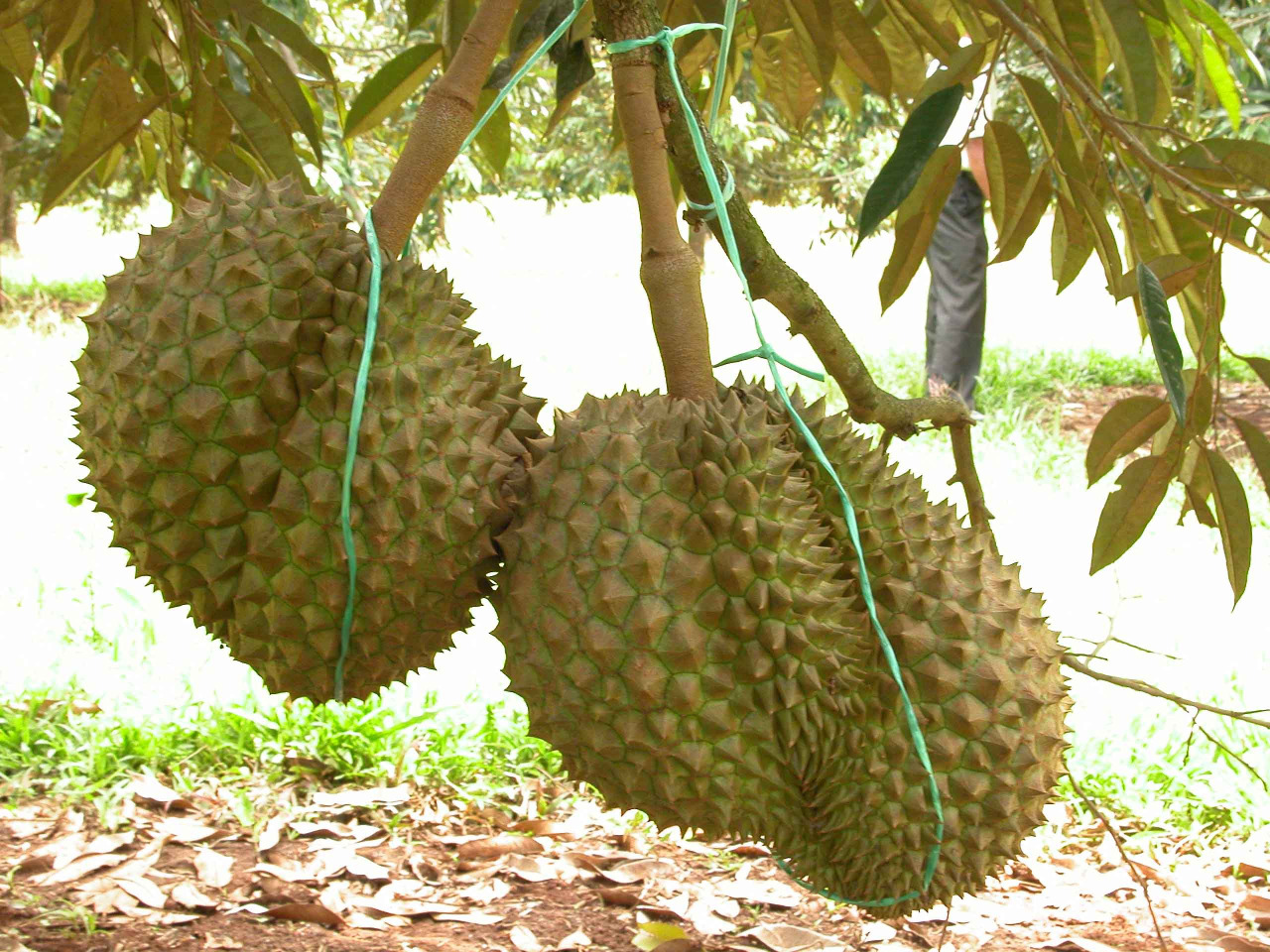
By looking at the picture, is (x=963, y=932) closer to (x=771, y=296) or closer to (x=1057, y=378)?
(x=771, y=296)

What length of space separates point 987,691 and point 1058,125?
682mm

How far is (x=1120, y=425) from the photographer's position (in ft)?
5.15

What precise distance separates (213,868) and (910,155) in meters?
1.84

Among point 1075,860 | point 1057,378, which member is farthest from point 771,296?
point 1057,378

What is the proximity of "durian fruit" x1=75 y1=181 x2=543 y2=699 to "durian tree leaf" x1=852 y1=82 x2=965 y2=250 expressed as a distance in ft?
1.60

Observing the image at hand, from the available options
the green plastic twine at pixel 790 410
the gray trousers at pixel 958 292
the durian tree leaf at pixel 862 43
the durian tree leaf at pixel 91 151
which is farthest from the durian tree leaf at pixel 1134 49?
the gray trousers at pixel 958 292

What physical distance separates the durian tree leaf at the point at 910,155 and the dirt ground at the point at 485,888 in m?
1.12

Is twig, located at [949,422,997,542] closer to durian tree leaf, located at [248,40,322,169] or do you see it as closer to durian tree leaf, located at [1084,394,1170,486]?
durian tree leaf, located at [1084,394,1170,486]

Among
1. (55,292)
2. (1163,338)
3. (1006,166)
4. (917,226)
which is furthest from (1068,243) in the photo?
(55,292)

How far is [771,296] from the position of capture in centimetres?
117

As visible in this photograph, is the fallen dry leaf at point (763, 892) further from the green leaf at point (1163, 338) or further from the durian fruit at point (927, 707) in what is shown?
the green leaf at point (1163, 338)

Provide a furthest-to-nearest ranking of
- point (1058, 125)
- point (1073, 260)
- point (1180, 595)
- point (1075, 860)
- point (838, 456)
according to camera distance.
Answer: point (1180, 595), point (1075, 860), point (1073, 260), point (1058, 125), point (838, 456)

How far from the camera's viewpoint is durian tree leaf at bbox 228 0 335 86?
163 cm

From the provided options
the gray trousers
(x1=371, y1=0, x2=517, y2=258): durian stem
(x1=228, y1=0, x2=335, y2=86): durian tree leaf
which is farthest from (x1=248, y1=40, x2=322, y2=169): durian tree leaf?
the gray trousers
